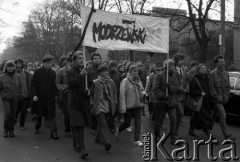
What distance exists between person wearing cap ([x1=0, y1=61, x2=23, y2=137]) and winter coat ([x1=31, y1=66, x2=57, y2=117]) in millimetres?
507

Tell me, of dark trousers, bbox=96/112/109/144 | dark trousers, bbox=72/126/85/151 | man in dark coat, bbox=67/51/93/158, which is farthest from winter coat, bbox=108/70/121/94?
dark trousers, bbox=72/126/85/151

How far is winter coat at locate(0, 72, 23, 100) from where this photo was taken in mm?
7896

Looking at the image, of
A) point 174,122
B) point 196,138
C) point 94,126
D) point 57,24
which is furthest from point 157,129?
point 57,24

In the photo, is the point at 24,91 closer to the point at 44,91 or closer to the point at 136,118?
the point at 44,91

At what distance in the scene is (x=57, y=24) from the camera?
44.0 metres

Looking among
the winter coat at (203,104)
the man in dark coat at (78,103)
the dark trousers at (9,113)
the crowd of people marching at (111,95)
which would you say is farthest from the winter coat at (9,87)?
the winter coat at (203,104)

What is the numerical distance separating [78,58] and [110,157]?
1.88 meters

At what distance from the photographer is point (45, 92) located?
780cm

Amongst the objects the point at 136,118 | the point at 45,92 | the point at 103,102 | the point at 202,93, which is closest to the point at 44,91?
the point at 45,92

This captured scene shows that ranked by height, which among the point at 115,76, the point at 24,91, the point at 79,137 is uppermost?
the point at 115,76

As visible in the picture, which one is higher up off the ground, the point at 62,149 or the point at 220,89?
the point at 220,89

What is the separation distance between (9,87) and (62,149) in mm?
2144

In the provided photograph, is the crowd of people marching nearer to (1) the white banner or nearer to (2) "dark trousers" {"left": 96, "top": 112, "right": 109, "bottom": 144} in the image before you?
(2) "dark trousers" {"left": 96, "top": 112, "right": 109, "bottom": 144}

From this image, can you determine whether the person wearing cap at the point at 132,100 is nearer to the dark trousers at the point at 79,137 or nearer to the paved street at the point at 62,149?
the paved street at the point at 62,149
